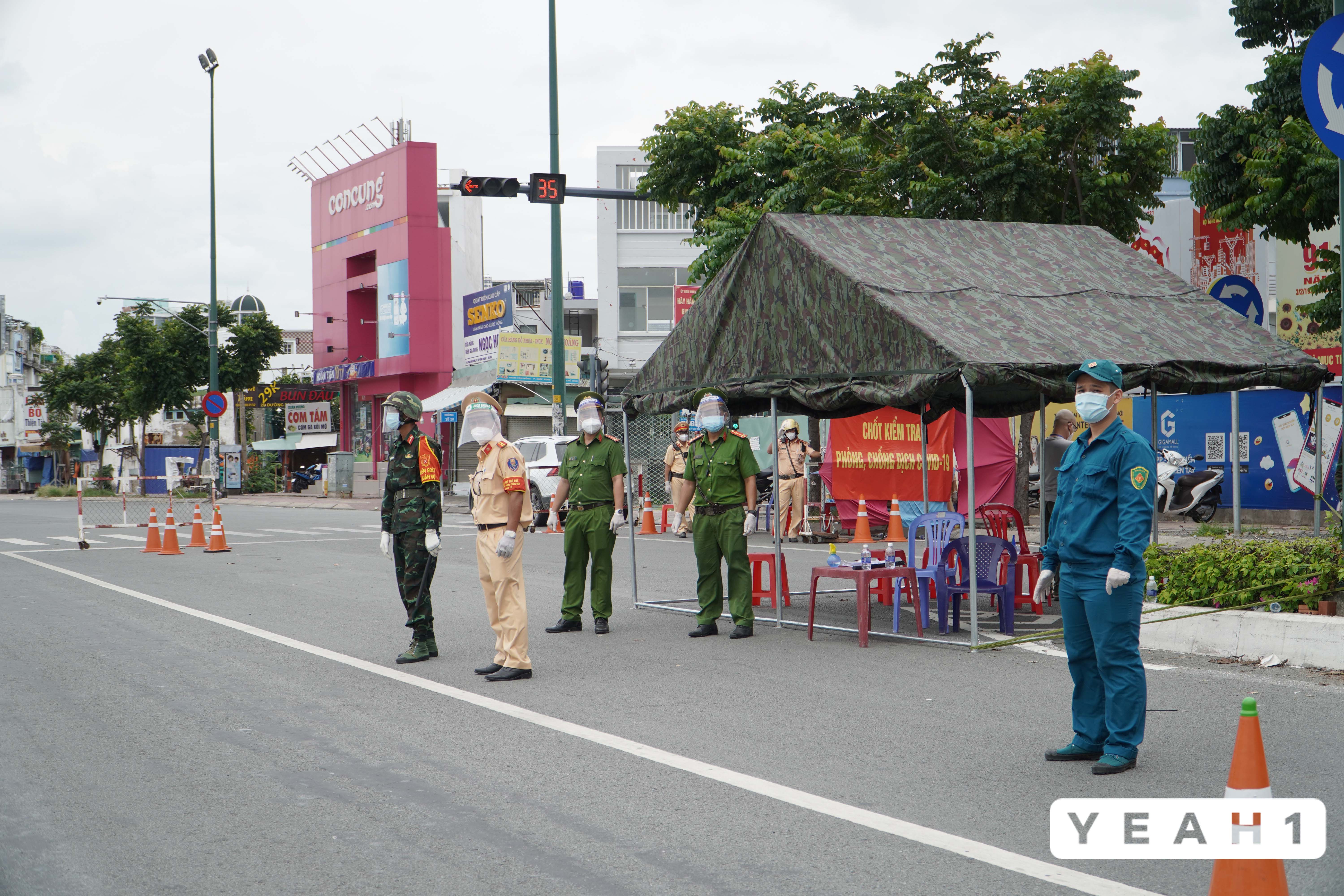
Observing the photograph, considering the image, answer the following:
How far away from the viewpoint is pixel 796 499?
64.8ft

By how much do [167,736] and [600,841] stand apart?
3.15 metres

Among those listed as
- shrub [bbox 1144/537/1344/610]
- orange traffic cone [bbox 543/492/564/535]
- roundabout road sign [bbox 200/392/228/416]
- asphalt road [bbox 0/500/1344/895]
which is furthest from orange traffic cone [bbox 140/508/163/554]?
→ shrub [bbox 1144/537/1344/610]

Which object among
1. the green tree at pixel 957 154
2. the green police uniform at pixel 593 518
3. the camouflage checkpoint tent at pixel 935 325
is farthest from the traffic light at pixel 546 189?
the green police uniform at pixel 593 518

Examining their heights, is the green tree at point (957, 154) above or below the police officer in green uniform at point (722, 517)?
above

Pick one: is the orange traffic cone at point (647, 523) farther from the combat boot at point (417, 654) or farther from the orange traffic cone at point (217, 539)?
the combat boot at point (417, 654)

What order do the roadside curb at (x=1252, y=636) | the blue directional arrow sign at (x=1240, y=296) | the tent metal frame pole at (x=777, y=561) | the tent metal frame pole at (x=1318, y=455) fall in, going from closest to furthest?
the roadside curb at (x=1252, y=636)
the tent metal frame pole at (x=777, y=561)
the tent metal frame pole at (x=1318, y=455)
the blue directional arrow sign at (x=1240, y=296)

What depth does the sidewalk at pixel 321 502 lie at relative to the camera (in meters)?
34.9

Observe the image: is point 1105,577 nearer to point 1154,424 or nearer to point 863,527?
point 1154,424

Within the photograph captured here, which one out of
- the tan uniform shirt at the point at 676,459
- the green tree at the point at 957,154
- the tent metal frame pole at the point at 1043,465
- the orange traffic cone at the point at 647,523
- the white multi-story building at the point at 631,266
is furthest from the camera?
the white multi-story building at the point at 631,266

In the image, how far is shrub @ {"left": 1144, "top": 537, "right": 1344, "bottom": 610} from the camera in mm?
8555

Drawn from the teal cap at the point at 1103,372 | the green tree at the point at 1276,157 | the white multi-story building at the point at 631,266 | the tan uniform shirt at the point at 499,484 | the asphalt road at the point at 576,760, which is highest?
the white multi-story building at the point at 631,266

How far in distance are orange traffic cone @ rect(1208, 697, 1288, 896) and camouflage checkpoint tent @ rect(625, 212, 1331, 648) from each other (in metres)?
4.65

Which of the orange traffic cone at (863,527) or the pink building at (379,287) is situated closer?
the orange traffic cone at (863,527)

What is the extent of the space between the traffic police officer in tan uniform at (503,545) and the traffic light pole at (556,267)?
15734mm
